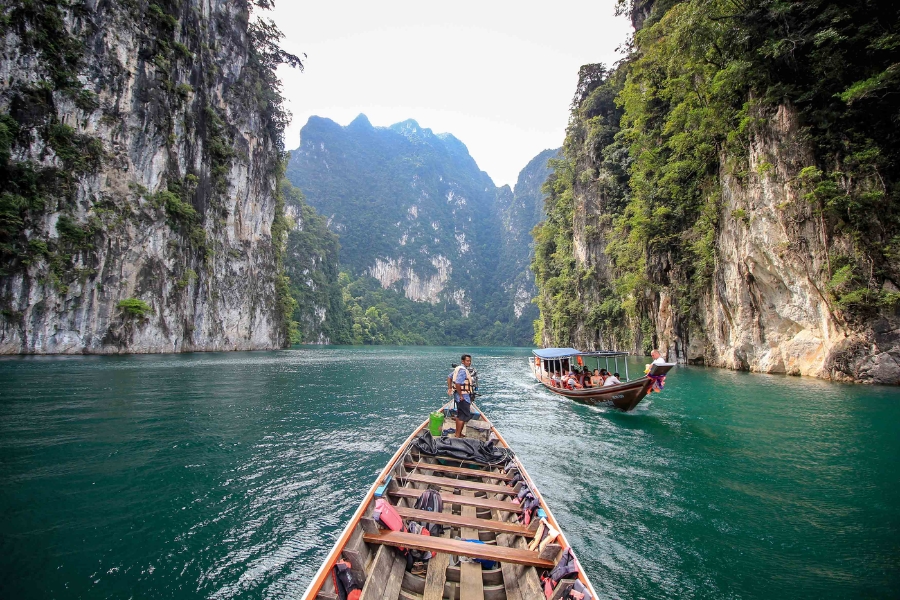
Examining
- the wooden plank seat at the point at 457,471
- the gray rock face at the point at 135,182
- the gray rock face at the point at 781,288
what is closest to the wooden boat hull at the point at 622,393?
the wooden plank seat at the point at 457,471

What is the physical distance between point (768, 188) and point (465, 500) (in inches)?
848

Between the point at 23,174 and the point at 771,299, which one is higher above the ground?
the point at 23,174

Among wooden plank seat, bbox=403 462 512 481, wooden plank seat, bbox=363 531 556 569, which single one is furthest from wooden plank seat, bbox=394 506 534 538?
wooden plank seat, bbox=403 462 512 481

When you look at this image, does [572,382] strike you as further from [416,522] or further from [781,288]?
[416,522]

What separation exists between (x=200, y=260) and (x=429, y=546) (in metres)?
44.5

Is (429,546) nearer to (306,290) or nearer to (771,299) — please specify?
(771,299)

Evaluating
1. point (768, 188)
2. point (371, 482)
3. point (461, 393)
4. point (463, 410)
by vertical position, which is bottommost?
point (371, 482)

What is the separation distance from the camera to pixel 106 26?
2925 centimetres

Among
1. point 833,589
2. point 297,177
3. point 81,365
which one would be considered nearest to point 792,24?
point 833,589

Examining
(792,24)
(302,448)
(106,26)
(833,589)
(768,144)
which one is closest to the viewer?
(833,589)

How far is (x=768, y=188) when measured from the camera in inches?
740

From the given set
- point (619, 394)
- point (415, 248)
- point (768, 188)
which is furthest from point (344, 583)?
point (415, 248)

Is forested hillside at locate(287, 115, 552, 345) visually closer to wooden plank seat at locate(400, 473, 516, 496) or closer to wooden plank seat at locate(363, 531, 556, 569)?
wooden plank seat at locate(400, 473, 516, 496)

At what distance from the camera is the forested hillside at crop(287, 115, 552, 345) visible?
5630 inches
